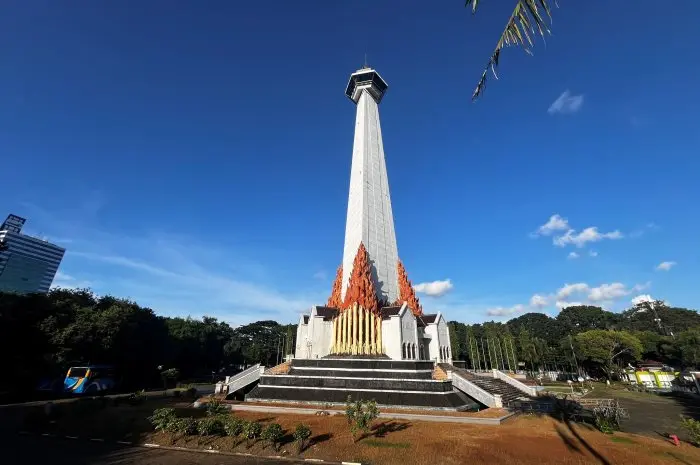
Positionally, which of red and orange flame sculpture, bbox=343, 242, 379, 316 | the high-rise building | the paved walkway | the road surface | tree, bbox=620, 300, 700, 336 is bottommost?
the road surface

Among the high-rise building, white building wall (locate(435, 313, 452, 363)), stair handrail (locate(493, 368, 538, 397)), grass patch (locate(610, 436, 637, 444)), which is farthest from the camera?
the high-rise building

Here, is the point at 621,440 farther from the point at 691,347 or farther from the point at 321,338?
the point at 691,347

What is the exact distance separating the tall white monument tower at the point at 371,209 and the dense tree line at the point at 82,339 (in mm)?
25075

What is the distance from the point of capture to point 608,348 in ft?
173

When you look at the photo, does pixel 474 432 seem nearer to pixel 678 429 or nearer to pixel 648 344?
pixel 678 429

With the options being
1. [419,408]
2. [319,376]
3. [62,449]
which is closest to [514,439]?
[419,408]

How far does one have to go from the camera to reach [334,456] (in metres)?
12.1

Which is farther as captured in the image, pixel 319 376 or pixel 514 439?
pixel 319 376

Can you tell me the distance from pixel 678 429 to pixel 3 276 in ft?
511

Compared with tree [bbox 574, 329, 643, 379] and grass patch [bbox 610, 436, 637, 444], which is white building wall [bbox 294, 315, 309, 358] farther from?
tree [bbox 574, 329, 643, 379]

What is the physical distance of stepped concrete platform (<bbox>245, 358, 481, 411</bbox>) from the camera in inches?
763

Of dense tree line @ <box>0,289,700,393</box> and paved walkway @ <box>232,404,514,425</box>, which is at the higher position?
dense tree line @ <box>0,289,700,393</box>

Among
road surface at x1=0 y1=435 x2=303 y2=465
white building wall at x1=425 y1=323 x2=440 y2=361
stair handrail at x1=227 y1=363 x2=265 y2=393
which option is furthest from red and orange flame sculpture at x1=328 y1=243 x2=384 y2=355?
road surface at x1=0 y1=435 x2=303 y2=465

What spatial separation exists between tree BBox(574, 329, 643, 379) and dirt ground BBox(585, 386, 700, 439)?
1784 centimetres
